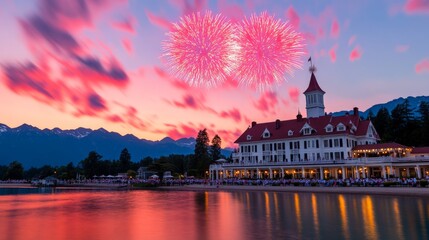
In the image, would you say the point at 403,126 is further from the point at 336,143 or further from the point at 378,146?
the point at 378,146

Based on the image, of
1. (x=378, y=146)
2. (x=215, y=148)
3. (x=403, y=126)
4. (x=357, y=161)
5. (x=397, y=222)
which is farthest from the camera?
(x=215, y=148)

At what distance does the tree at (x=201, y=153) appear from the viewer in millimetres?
95838


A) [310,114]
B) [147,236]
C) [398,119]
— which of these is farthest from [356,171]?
[147,236]

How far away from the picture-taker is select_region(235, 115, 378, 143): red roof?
204ft

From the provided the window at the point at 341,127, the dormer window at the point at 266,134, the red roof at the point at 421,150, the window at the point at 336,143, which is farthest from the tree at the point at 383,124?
the dormer window at the point at 266,134

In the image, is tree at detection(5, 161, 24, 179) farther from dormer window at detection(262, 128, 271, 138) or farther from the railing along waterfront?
the railing along waterfront

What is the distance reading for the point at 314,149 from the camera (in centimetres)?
6250

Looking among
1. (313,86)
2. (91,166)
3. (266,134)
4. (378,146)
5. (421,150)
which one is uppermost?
(313,86)

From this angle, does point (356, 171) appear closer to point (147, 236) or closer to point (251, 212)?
point (251, 212)

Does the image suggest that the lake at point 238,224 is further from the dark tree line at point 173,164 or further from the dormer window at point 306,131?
the dark tree line at point 173,164

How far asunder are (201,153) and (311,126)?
154ft

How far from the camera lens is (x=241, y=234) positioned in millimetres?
17391

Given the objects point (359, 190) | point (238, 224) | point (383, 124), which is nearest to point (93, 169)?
point (383, 124)

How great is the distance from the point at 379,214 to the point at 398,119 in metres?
64.9
